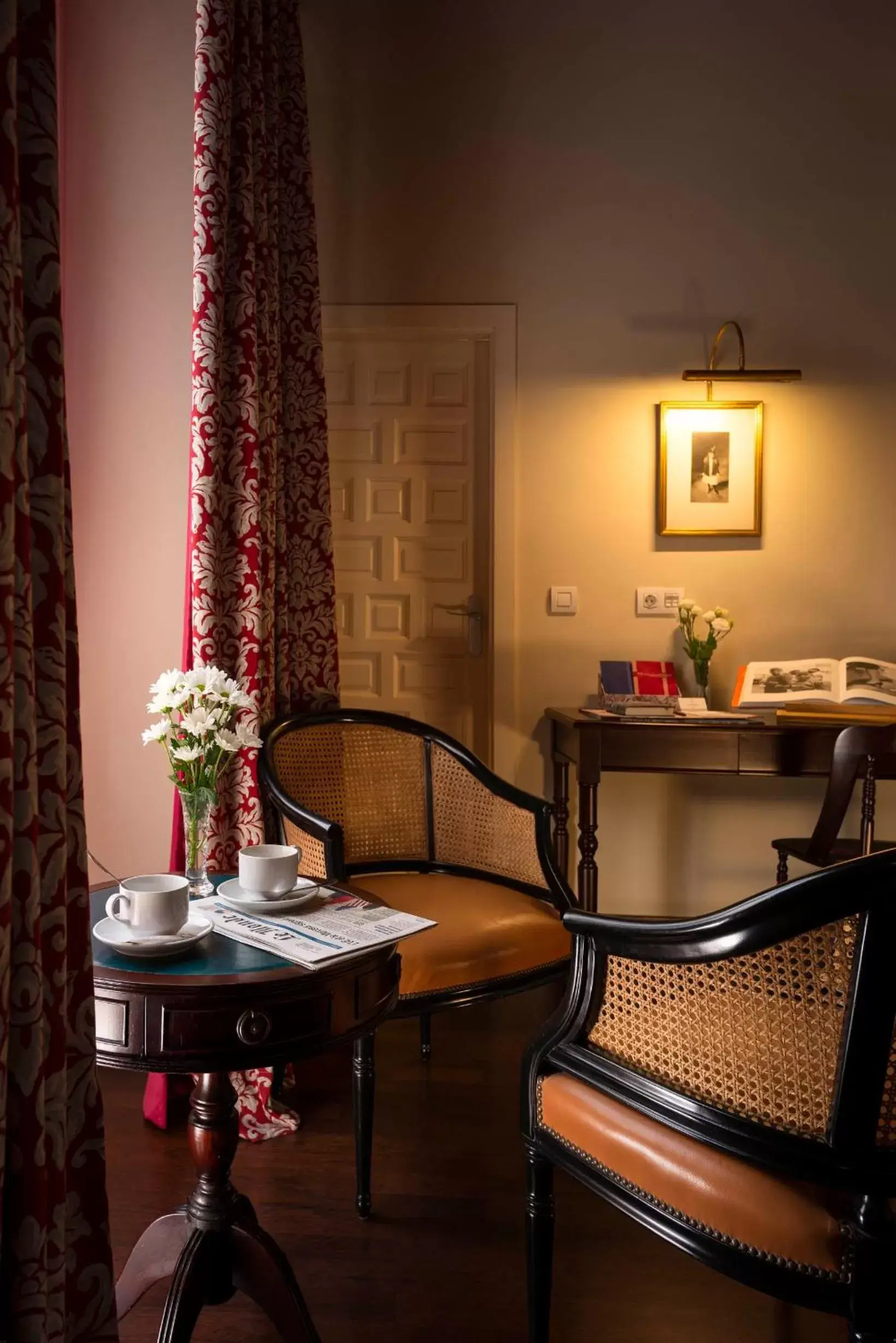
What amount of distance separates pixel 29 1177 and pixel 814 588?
3525 mm

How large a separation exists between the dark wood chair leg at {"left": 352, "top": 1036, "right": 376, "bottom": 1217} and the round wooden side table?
40cm

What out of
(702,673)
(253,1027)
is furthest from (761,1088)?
(702,673)

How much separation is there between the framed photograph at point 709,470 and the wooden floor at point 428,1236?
2.13m

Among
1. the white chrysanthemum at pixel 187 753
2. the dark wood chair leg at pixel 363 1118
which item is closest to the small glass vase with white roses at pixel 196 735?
the white chrysanthemum at pixel 187 753

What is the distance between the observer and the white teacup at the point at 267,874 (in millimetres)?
1763

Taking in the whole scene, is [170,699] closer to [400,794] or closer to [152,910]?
[152,910]

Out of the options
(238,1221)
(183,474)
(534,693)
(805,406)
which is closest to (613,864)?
A: (534,693)

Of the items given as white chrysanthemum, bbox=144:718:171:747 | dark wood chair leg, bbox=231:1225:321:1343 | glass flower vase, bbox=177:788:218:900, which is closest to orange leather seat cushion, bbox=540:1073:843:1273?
dark wood chair leg, bbox=231:1225:321:1343

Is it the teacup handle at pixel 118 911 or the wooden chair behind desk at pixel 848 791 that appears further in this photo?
the wooden chair behind desk at pixel 848 791

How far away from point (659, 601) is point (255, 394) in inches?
72.5

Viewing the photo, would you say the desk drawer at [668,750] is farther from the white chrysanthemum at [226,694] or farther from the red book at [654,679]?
the white chrysanthemum at [226,694]

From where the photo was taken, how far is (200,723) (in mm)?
1758

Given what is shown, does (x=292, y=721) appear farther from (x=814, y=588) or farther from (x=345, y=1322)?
(x=814, y=588)

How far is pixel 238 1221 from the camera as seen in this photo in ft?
5.42
